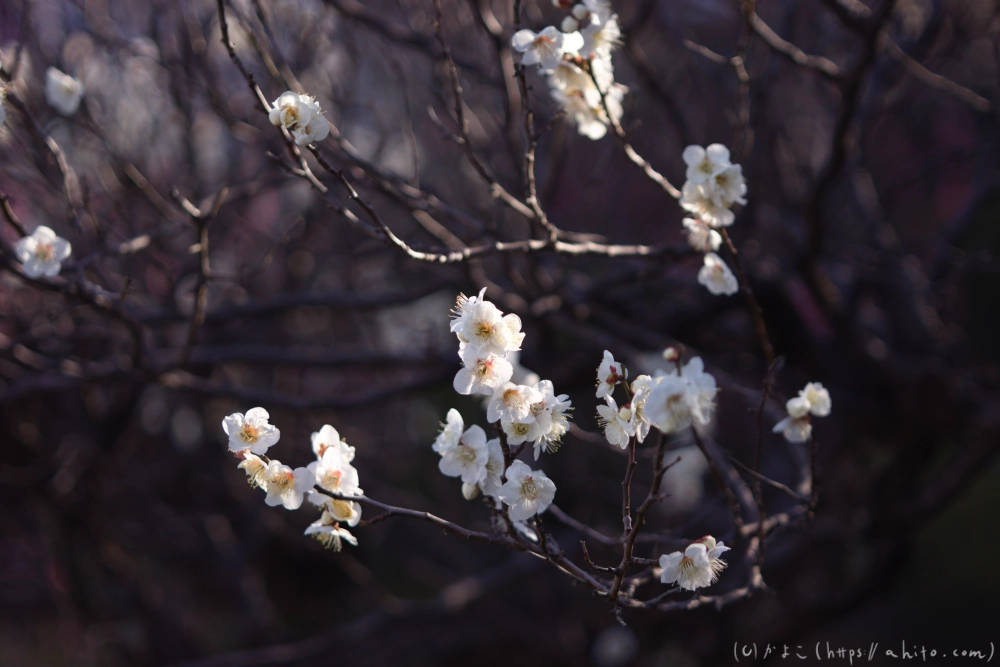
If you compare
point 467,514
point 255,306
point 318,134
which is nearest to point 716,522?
point 467,514

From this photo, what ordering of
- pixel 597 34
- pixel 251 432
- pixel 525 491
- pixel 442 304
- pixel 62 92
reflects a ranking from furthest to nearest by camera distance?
pixel 442 304 → pixel 62 92 → pixel 597 34 → pixel 251 432 → pixel 525 491

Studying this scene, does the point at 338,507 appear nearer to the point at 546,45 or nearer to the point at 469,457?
the point at 469,457

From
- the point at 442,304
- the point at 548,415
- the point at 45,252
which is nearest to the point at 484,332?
the point at 548,415

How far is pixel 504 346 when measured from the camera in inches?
50.5

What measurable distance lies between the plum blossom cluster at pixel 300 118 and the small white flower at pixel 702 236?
89 cm

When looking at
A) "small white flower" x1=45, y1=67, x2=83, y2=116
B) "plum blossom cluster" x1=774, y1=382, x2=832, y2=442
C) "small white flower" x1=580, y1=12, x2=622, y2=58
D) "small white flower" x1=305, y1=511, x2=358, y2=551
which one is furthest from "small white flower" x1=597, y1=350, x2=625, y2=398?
"small white flower" x1=45, y1=67, x2=83, y2=116

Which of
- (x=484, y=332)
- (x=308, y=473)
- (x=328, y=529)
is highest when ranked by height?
(x=484, y=332)

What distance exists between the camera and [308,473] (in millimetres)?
1288

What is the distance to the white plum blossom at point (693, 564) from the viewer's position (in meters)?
1.30

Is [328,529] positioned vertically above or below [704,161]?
below

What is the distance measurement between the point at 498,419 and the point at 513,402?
0.04m

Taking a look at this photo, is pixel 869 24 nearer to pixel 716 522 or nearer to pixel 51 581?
pixel 716 522

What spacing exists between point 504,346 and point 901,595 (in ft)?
20.2

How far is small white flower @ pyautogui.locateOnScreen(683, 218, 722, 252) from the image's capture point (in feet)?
5.49
